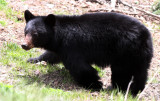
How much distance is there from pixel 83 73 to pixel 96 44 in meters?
0.81

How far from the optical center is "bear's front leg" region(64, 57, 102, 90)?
5719mm

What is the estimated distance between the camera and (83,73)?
5742 mm

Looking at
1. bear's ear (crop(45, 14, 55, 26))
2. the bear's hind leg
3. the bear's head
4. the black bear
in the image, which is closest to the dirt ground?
the bear's hind leg

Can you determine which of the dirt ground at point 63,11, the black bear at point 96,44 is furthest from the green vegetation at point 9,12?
the black bear at point 96,44

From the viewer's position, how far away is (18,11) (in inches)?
384

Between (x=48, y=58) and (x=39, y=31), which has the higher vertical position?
(x=39, y=31)

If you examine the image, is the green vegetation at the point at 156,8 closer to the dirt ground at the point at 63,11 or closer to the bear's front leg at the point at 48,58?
the dirt ground at the point at 63,11

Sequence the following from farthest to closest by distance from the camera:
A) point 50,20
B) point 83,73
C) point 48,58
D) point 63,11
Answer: point 63,11, point 48,58, point 50,20, point 83,73

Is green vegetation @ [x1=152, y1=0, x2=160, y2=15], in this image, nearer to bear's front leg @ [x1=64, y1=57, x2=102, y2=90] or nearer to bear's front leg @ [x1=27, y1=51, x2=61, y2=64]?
bear's front leg @ [x1=27, y1=51, x2=61, y2=64]

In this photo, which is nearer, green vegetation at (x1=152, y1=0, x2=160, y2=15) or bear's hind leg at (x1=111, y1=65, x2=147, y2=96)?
bear's hind leg at (x1=111, y1=65, x2=147, y2=96)

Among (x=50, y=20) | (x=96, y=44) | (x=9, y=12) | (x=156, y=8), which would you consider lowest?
(x=96, y=44)

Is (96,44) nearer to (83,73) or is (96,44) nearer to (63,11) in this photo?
(83,73)

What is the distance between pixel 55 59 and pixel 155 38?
4.54 m

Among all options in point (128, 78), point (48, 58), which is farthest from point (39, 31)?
point (128, 78)
